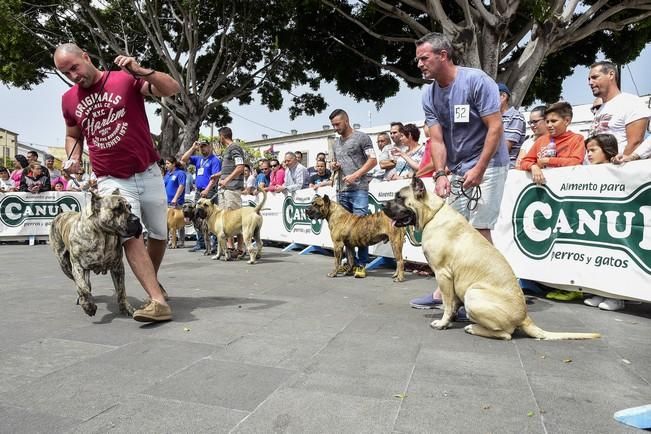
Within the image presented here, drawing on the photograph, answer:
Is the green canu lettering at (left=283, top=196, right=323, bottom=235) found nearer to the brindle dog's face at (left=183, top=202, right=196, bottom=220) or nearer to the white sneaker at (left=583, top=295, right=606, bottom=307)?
the brindle dog's face at (left=183, top=202, right=196, bottom=220)

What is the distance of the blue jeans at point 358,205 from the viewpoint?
6.91 metres

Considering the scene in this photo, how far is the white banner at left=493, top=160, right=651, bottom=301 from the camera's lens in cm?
443

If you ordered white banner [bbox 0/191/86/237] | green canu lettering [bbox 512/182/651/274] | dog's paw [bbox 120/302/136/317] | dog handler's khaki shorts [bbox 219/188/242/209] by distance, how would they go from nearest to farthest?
dog's paw [bbox 120/302/136/317], green canu lettering [bbox 512/182/651/274], dog handler's khaki shorts [bbox 219/188/242/209], white banner [bbox 0/191/86/237]

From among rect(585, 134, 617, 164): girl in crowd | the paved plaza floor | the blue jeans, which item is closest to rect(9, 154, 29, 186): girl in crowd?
the paved plaza floor

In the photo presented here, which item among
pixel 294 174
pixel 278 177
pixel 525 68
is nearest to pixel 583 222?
pixel 294 174

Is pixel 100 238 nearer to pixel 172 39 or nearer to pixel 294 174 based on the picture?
pixel 294 174

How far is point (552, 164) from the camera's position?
17.7 ft

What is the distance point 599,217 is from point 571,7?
8857mm

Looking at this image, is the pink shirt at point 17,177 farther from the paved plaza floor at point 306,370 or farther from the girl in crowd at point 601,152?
the girl in crowd at point 601,152

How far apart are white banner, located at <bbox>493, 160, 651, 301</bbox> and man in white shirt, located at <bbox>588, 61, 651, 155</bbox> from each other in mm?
469

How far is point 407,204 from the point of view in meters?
4.02

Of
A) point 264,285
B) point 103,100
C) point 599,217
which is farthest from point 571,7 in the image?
point 103,100

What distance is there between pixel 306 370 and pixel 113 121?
2.64 meters

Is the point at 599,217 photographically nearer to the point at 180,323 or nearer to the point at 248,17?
the point at 180,323
